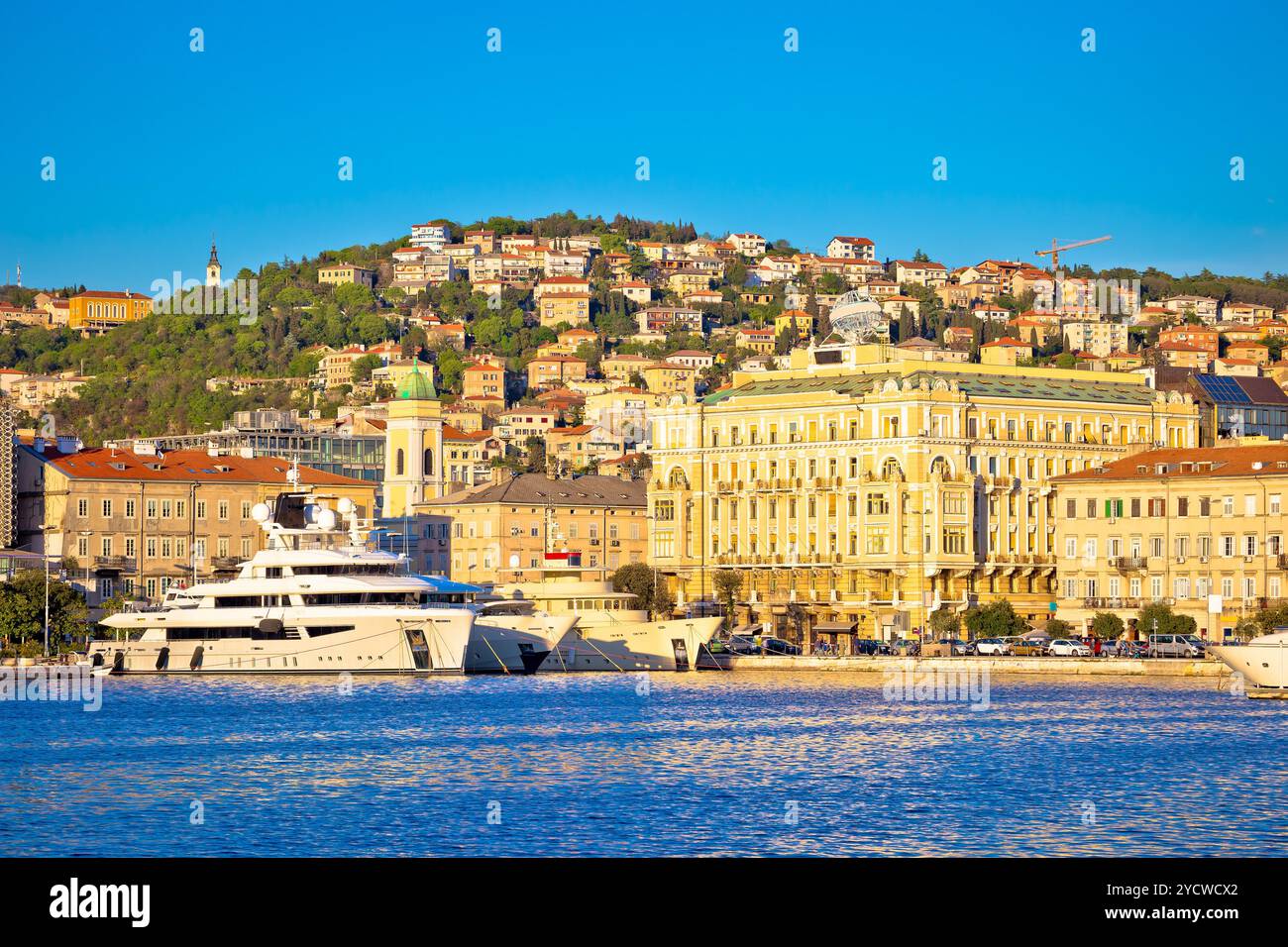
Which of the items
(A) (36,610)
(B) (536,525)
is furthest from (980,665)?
(B) (536,525)

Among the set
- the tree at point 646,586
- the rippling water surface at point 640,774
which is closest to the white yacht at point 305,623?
the rippling water surface at point 640,774

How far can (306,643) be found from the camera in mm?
81062

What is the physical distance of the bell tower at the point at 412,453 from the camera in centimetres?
14350

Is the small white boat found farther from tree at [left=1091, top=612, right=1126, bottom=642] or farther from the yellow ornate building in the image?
tree at [left=1091, top=612, right=1126, bottom=642]

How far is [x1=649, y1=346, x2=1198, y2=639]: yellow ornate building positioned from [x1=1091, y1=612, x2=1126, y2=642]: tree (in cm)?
1021

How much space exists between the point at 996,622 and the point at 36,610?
130 feet

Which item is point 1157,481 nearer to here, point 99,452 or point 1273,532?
point 1273,532

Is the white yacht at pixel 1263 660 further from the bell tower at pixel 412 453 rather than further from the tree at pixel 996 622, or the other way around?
the bell tower at pixel 412 453

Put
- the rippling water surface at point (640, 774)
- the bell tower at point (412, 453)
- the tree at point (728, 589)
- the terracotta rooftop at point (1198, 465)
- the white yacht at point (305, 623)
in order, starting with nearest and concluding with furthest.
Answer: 1. the rippling water surface at point (640, 774)
2. the white yacht at point (305, 623)
3. the terracotta rooftop at point (1198, 465)
4. the tree at point (728, 589)
5. the bell tower at point (412, 453)

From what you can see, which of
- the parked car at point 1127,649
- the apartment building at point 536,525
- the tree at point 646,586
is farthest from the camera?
the apartment building at point 536,525

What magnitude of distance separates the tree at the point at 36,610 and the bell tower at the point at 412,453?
1917 inches

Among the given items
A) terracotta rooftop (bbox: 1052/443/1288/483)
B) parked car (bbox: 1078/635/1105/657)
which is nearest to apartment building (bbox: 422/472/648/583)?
terracotta rooftop (bbox: 1052/443/1288/483)

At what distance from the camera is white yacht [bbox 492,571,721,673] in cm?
9006

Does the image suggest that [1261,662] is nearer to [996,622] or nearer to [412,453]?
[996,622]
